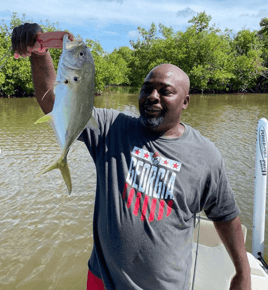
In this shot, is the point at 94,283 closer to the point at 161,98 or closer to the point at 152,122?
the point at 152,122

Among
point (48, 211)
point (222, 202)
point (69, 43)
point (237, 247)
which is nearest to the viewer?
point (69, 43)

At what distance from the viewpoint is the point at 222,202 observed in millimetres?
1705

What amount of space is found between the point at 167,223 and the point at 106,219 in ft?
1.25

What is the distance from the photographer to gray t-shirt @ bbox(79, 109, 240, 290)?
152cm

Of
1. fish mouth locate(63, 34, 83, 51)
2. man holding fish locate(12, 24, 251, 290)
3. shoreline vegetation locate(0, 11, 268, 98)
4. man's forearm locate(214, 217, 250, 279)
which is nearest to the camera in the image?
fish mouth locate(63, 34, 83, 51)

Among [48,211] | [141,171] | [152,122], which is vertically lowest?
[48,211]

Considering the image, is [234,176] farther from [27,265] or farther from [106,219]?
[106,219]

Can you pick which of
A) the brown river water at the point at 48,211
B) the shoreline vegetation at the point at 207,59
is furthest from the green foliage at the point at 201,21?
Answer: the brown river water at the point at 48,211

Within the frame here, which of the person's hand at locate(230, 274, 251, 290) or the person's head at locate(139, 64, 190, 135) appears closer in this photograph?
the person's head at locate(139, 64, 190, 135)

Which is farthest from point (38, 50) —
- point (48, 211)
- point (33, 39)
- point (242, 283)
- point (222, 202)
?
point (48, 211)

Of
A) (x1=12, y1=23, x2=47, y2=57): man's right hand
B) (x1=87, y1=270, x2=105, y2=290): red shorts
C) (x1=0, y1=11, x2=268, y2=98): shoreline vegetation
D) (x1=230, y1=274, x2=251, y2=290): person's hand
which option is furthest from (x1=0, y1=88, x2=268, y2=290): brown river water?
(x1=0, y1=11, x2=268, y2=98): shoreline vegetation

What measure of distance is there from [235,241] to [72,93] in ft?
4.96

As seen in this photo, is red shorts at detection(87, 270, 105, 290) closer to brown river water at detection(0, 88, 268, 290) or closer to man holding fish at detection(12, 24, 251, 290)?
man holding fish at detection(12, 24, 251, 290)

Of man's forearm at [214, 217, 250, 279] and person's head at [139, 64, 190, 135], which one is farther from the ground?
person's head at [139, 64, 190, 135]
